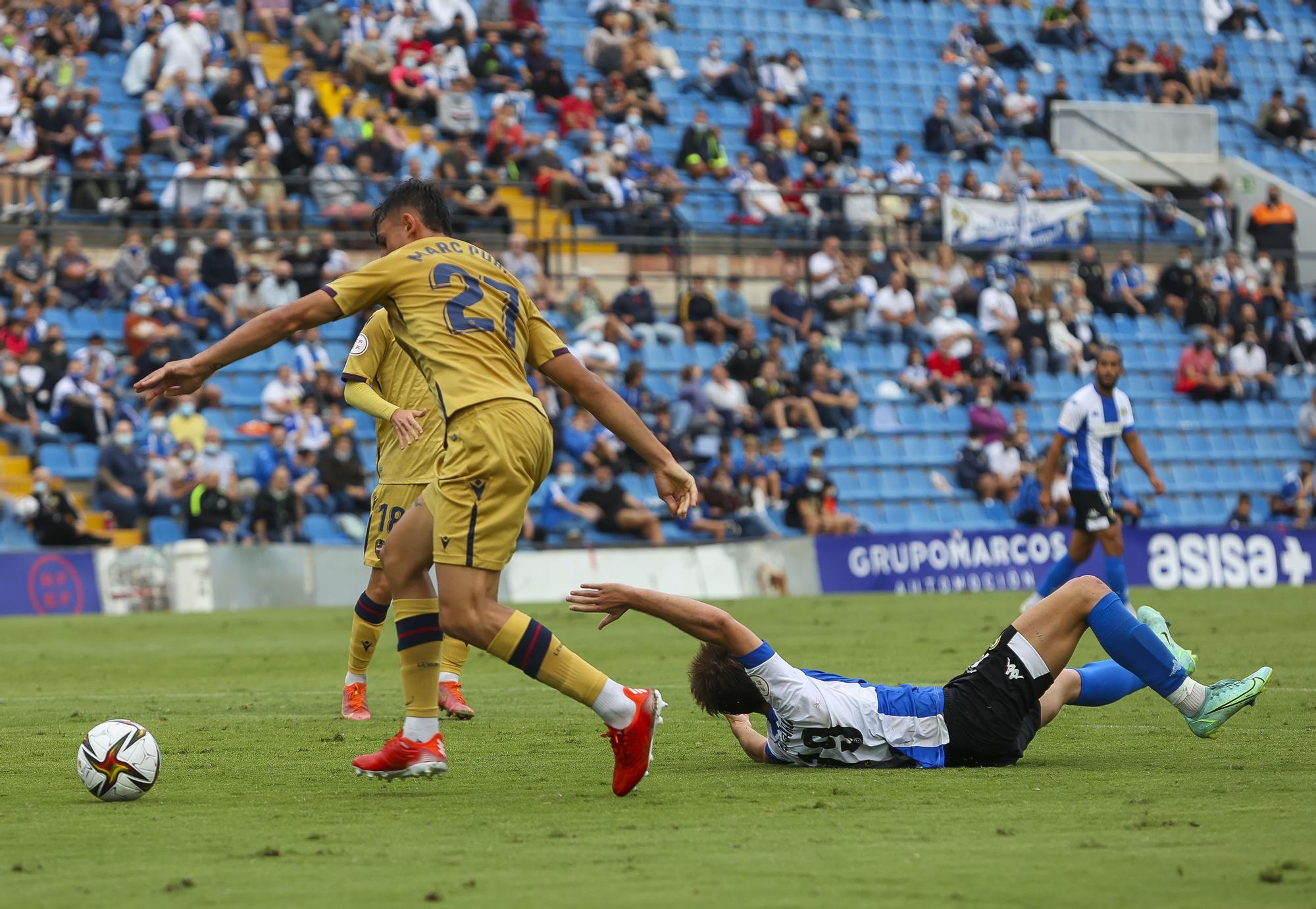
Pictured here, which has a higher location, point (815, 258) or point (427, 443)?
point (427, 443)

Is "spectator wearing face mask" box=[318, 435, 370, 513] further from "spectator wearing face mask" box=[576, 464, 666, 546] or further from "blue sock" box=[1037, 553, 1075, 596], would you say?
"blue sock" box=[1037, 553, 1075, 596]

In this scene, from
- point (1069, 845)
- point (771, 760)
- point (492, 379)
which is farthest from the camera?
point (771, 760)

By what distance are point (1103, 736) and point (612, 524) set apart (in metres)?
14.1

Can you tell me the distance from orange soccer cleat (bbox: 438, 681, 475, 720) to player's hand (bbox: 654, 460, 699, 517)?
335cm

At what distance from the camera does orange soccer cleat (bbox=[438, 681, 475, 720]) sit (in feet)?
33.2

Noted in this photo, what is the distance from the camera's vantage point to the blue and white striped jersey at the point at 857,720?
7.52 meters

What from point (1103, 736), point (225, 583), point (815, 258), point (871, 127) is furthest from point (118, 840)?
point (871, 127)

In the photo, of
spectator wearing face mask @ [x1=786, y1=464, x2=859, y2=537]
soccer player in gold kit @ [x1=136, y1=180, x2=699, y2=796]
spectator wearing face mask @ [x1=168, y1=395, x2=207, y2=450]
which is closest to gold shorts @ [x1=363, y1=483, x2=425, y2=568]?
soccer player in gold kit @ [x1=136, y1=180, x2=699, y2=796]

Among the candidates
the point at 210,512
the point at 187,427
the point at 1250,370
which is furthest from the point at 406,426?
the point at 1250,370

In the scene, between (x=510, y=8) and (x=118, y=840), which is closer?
(x=118, y=840)

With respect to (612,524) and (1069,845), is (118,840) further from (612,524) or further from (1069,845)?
(612,524)

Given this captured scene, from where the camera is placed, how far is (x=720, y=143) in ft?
96.5

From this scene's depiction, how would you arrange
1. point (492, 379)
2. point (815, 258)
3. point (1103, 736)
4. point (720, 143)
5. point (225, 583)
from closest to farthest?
point (492, 379)
point (1103, 736)
point (225, 583)
point (815, 258)
point (720, 143)

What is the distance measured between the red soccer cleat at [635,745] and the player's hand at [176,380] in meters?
→ 2.05
